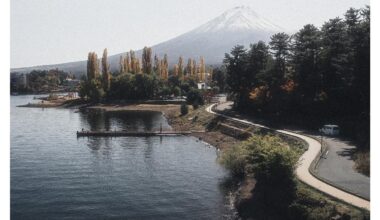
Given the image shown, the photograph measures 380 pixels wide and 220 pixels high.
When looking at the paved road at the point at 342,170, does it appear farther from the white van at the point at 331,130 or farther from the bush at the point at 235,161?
the bush at the point at 235,161

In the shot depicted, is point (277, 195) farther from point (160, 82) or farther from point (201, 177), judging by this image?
point (160, 82)

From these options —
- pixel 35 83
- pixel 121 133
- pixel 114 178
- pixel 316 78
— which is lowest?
pixel 114 178

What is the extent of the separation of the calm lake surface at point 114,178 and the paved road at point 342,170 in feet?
24.1

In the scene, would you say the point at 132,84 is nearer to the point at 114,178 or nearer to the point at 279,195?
the point at 114,178

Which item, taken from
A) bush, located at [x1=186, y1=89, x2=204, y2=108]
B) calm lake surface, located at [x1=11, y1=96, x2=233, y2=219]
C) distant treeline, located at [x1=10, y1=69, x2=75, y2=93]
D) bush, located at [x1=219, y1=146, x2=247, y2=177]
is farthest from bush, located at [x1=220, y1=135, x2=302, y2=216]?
distant treeline, located at [x1=10, y1=69, x2=75, y2=93]

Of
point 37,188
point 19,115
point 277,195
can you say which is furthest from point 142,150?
point 19,115

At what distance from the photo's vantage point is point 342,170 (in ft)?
102

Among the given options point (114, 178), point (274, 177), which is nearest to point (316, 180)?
point (274, 177)

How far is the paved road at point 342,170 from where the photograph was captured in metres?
27.0

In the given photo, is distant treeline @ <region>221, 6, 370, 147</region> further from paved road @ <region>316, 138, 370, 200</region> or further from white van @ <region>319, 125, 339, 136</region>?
paved road @ <region>316, 138, 370, 200</region>

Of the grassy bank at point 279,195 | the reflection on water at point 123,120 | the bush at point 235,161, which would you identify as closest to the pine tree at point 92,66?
the reflection on water at point 123,120

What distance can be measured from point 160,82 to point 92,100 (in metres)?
17.7

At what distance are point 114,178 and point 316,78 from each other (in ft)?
91.1

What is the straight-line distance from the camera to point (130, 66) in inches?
4788
